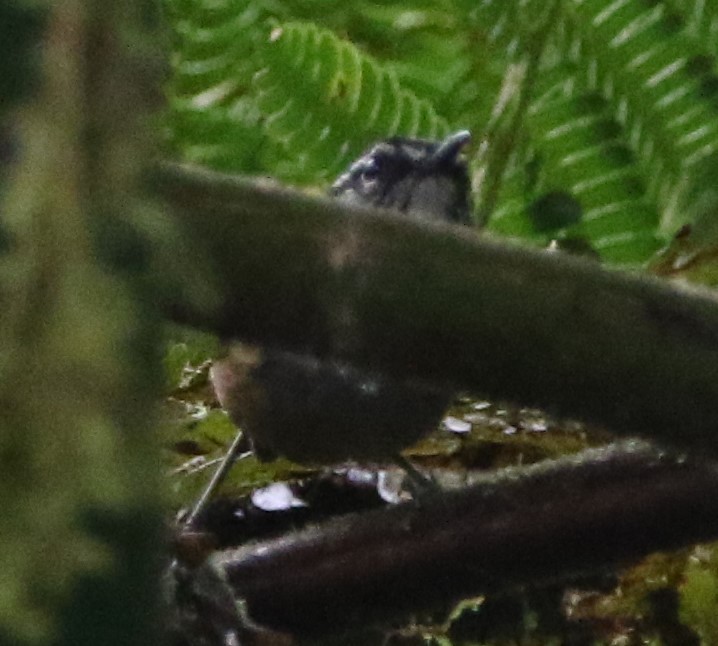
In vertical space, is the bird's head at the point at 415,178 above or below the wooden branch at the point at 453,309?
below

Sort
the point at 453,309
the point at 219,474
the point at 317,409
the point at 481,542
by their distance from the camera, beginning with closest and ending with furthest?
1. the point at 453,309
2. the point at 481,542
3. the point at 317,409
4. the point at 219,474

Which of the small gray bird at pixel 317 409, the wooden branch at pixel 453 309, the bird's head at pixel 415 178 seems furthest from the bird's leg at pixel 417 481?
the wooden branch at pixel 453 309

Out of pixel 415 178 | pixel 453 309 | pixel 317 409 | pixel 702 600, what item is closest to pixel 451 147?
pixel 415 178

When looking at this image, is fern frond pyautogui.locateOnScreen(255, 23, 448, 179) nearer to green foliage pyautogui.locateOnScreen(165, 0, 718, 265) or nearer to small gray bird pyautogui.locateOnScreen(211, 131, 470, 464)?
green foliage pyautogui.locateOnScreen(165, 0, 718, 265)

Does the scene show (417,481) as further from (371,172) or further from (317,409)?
(371,172)

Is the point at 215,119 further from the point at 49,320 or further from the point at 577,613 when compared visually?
the point at 49,320

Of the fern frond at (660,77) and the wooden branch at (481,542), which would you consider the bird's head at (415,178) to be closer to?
the fern frond at (660,77)

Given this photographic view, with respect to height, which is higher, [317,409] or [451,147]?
[451,147]

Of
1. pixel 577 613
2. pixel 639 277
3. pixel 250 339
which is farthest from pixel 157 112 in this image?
pixel 577 613
